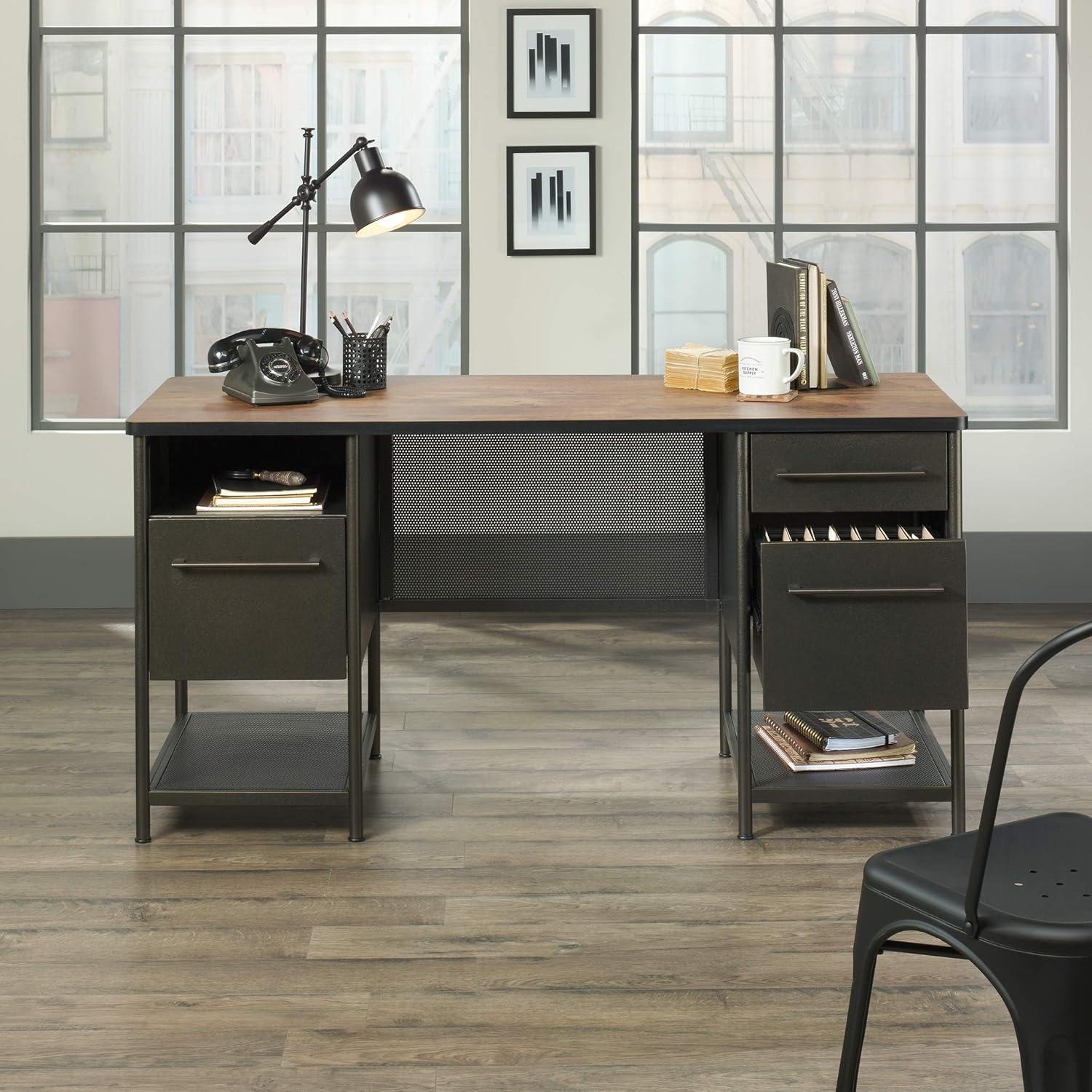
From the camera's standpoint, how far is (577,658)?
4.34 metres

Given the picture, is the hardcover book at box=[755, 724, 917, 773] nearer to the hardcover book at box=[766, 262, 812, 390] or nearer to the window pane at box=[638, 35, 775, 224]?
the hardcover book at box=[766, 262, 812, 390]

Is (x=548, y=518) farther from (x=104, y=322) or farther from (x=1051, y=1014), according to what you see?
(x=1051, y=1014)

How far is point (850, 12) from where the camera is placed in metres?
4.88

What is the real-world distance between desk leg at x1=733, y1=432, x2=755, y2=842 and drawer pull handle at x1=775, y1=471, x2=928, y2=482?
8 cm

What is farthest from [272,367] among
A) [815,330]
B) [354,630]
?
[815,330]

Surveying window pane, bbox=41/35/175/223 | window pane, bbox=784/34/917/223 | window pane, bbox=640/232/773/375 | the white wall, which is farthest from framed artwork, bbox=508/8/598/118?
window pane, bbox=41/35/175/223

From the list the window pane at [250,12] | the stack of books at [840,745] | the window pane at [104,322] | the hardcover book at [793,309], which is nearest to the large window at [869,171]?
the window pane at [250,12]

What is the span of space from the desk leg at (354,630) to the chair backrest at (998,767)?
1.57m

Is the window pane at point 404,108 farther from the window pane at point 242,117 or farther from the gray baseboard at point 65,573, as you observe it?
the gray baseboard at point 65,573

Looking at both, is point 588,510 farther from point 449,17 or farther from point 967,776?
point 449,17

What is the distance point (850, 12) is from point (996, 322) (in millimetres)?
1102

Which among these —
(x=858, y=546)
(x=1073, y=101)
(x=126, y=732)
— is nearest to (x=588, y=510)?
Result: (x=858, y=546)

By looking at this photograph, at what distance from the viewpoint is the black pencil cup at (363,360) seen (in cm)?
314

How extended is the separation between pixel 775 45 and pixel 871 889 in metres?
3.78
